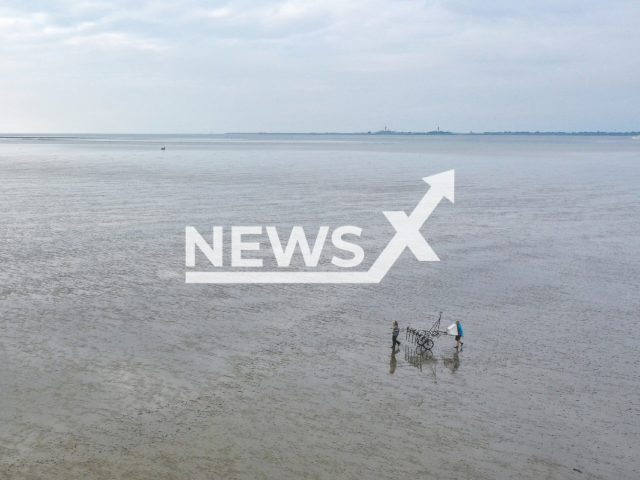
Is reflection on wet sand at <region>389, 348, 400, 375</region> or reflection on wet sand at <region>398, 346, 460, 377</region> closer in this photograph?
reflection on wet sand at <region>389, 348, 400, 375</region>

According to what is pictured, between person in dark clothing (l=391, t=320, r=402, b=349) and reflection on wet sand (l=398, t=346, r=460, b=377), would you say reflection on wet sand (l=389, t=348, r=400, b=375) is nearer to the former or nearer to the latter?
reflection on wet sand (l=398, t=346, r=460, b=377)

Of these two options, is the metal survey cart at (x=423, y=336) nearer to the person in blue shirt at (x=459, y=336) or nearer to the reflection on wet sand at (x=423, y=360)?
the reflection on wet sand at (x=423, y=360)

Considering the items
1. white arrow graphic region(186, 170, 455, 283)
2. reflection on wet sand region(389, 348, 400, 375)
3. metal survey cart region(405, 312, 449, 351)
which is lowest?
reflection on wet sand region(389, 348, 400, 375)

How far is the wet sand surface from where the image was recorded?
1919 cm

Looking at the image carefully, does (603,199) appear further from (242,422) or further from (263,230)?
(242,422)

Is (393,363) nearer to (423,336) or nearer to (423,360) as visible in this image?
(423,360)

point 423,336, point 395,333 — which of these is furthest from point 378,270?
point 395,333

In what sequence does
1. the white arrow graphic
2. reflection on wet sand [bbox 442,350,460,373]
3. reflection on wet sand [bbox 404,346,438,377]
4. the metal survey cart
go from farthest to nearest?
the white arrow graphic
the metal survey cart
reflection on wet sand [bbox 404,346,438,377]
reflection on wet sand [bbox 442,350,460,373]

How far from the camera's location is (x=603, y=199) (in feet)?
251

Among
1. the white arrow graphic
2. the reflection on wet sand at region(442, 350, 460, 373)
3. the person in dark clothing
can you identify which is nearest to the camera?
the reflection on wet sand at region(442, 350, 460, 373)

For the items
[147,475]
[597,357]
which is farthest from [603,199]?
[147,475]

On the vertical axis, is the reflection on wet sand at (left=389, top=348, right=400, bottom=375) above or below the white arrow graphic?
below

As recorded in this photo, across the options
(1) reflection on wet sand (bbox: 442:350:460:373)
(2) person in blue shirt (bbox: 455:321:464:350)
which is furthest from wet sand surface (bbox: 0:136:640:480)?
(2) person in blue shirt (bbox: 455:321:464:350)

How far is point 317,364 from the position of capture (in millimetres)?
25797
